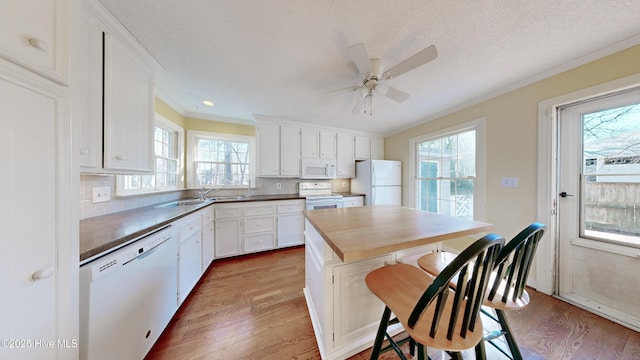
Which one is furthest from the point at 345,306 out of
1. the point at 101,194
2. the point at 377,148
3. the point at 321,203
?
the point at 377,148

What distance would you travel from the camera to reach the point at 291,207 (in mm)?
3082

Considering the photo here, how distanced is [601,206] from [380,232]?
2.31 m

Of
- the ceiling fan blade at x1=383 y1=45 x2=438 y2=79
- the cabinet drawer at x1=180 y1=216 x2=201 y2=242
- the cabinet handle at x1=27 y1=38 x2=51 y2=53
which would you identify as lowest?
the cabinet drawer at x1=180 y1=216 x2=201 y2=242

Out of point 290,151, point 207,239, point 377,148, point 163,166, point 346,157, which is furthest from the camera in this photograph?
point 377,148

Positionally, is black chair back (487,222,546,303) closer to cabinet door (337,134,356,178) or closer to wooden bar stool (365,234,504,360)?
wooden bar stool (365,234,504,360)

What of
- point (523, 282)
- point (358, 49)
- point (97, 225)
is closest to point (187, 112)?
point (97, 225)

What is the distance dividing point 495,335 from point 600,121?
7.20 ft

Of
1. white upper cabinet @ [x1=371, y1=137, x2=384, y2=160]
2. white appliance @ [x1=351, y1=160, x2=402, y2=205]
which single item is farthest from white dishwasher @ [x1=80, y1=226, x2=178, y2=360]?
white upper cabinet @ [x1=371, y1=137, x2=384, y2=160]

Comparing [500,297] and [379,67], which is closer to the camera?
[500,297]

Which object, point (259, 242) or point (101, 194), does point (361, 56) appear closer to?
point (101, 194)

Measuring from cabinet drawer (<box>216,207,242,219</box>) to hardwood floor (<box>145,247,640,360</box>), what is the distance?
36.2 inches

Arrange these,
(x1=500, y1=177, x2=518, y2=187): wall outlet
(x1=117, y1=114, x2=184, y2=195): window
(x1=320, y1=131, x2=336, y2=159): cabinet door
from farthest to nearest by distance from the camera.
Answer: (x1=320, y1=131, x2=336, y2=159): cabinet door → (x1=500, y1=177, x2=518, y2=187): wall outlet → (x1=117, y1=114, x2=184, y2=195): window

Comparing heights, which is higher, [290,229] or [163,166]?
[163,166]

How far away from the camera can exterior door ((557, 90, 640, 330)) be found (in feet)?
4.89
